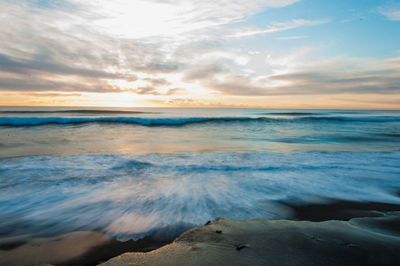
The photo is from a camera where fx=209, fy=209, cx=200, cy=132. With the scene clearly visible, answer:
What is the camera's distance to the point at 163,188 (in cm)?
346

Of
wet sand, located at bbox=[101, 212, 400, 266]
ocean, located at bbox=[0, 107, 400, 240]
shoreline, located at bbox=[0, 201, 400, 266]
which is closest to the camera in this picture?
wet sand, located at bbox=[101, 212, 400, 266]

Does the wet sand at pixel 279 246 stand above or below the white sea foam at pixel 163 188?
above

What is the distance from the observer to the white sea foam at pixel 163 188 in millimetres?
2521

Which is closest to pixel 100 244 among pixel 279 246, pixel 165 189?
pixel 165 189

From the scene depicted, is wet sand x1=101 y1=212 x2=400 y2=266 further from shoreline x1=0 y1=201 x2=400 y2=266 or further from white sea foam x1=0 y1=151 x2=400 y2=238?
white sea foam x1=0 y1=151 x2=400 y2=238

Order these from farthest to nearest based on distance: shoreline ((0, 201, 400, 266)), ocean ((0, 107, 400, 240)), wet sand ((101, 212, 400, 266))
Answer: ocean ((0, 107, 400, 240)), shoreline ((0, 201, 400, 266)), wet sand ((101, 212, 400, 266))

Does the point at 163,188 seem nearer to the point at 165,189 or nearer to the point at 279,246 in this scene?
the point at 165,189

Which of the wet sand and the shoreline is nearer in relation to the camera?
the wet sand

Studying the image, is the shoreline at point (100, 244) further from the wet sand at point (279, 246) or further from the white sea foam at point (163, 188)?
the white sea foam at point (163, 188)

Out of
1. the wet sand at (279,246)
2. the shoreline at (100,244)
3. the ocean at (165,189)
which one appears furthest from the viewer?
the ocean at (165,189)

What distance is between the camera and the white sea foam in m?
2.52

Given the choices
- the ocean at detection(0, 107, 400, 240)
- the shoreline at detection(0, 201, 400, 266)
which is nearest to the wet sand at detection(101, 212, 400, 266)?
the shoreline at detection(0, 201, 400, 266)

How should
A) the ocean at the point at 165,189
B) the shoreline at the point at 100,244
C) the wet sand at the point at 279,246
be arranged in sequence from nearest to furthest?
1. the wet sand at the point at 279,246
2. the shoreline at the point at 100,244
3. the ocean at the point at 165,189

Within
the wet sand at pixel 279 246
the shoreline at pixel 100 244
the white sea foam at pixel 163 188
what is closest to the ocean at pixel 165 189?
the white sea foam at pixel 163 188
